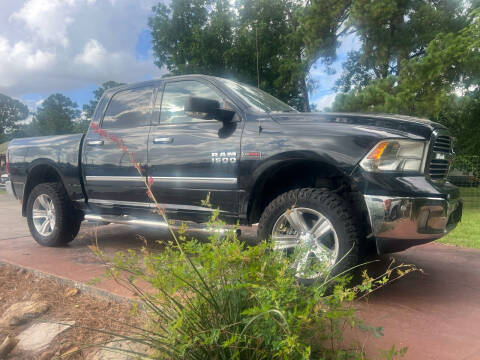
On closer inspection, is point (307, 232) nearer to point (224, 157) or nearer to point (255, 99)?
point (224, 157)

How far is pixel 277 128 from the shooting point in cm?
311

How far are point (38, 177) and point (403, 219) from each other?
4396 mm

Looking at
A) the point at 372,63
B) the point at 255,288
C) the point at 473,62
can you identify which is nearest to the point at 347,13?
the point at 372,63

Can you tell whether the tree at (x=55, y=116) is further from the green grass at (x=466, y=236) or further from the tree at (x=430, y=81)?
the green grass at (x=466, y=236)

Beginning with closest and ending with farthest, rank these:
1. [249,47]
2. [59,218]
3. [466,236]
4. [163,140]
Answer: [163,140]
[59,218]
[466,236]
[249,47]

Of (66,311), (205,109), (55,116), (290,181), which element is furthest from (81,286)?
(55,116)

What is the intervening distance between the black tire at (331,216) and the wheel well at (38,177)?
120 inches

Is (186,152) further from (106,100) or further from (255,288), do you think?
(255,288)

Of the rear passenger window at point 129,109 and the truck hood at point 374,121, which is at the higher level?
the rear passenger window at point 129,109

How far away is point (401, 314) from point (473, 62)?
35.3 feet

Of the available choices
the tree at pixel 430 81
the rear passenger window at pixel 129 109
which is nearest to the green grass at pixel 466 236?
the rear passenger window at pixel 129 109

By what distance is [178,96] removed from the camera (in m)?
3.98

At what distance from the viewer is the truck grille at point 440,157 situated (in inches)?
113

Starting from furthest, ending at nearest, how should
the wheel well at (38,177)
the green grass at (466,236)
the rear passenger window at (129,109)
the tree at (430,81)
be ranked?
the tree at (430,81) < the green grass at (466,236) < the wheel well at (38,177) < the rear passenger window at (129,109)
